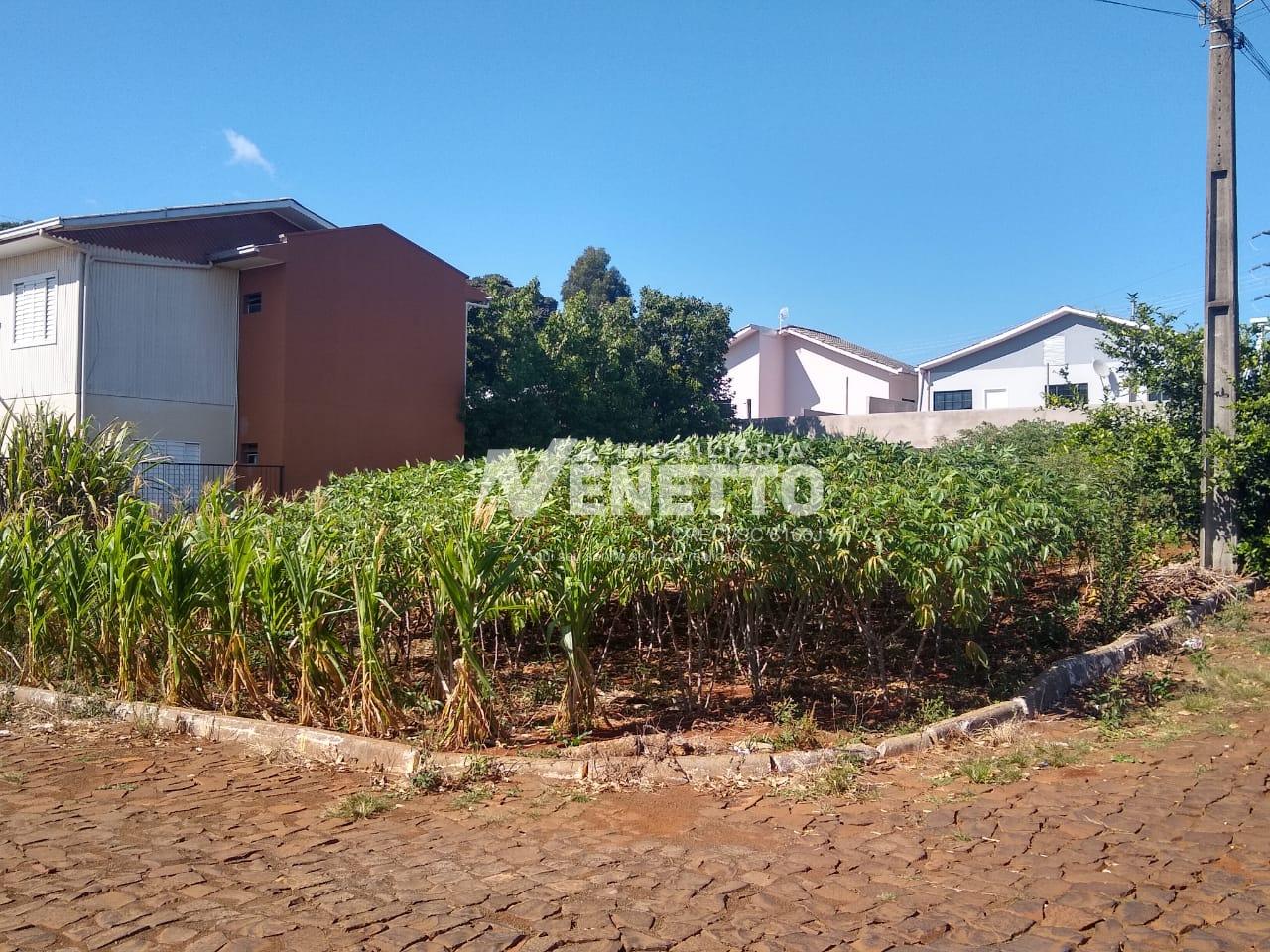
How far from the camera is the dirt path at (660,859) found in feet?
12.1

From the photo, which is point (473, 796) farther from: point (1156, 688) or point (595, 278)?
point (595, 278)

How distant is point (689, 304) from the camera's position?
26.0m

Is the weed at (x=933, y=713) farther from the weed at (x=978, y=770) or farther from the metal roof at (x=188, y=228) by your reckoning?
the metal roof at (x=188, y=228)

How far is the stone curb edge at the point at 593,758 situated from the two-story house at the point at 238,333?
1098 centimetres

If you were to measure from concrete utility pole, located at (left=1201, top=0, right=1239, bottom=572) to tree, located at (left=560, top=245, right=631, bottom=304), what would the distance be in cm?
→ 3725

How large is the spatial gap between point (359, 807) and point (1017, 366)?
2853 centimetres

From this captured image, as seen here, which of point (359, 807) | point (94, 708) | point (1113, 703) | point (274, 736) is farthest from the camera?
point (94, 708)

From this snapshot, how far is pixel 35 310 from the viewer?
17.2m

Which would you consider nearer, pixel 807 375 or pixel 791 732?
pixel 791 732

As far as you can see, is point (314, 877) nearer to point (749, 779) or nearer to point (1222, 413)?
point (749, 779)

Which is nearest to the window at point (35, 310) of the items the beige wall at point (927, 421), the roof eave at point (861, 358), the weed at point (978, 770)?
the beige wall at point (927, 421)

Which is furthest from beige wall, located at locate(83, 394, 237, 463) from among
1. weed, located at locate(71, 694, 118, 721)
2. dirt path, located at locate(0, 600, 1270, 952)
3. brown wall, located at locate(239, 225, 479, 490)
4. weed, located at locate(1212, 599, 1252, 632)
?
weed, located at locate(1212, 599, 1252, 632)

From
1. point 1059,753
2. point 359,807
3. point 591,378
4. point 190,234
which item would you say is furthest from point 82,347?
point 1059,753

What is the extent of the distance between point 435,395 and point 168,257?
5.84 meters
